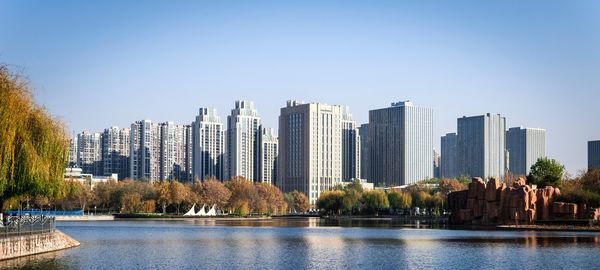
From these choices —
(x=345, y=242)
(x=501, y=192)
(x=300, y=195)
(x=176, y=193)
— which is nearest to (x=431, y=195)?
(x=300, y=195)

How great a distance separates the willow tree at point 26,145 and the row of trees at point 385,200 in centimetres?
11664

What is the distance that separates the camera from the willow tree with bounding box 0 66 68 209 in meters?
39.0

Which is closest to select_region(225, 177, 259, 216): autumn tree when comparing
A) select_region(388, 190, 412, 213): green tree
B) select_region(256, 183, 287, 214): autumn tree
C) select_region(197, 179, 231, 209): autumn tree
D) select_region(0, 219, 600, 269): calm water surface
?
select_region(256, 183, 287, 214): autumn tree

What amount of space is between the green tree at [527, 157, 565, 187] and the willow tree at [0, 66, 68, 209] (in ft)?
265

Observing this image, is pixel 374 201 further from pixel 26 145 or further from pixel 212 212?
pixel 26 145

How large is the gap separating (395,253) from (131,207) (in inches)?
3853

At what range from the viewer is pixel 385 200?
6486 inches

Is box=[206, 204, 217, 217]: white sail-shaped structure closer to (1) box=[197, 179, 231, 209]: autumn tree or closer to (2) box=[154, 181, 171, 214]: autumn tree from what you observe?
(1) box=[197, 179, 231, 209]: autumn tree

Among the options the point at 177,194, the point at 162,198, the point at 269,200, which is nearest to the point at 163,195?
the point at 162,198

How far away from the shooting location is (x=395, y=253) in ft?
156

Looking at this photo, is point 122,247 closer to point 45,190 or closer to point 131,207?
point 45,190

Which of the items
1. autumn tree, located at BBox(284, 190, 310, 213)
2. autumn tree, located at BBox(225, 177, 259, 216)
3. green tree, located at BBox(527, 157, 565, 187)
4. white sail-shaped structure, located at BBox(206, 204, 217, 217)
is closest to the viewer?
green tree, located at BBox(527, 157, 565, 187)

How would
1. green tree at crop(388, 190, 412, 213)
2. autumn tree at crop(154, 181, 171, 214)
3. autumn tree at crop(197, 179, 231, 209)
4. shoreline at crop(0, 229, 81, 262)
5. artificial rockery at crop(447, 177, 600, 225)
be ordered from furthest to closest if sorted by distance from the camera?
green tree at crop(388, 190, 412, 213)
autumn tree at crop(197, 179, 231, 209)
autumn tree at crop(154, 181, 171, 214)
artificial rockery at crop(447, 177, 600, 225)
shoreline at crop(0, 229, 81, 262)

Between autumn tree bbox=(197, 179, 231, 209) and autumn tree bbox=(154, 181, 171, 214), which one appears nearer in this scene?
autumn tree bbox=(154, 181, 171, 214)
